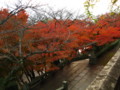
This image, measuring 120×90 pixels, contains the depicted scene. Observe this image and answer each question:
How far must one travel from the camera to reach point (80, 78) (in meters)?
8.85

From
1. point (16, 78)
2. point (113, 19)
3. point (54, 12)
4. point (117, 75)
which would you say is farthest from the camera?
point (113, 19)

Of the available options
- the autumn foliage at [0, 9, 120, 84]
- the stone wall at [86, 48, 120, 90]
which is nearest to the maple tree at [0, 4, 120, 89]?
the autumn foliage at [0, 9, 120, 84]

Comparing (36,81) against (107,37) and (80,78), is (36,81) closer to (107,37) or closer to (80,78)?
(80,78)

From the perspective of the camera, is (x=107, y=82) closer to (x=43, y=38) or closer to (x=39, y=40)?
(x=39, y=40)

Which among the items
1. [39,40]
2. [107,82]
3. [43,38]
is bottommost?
[107,82]

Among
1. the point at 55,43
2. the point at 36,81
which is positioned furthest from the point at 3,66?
the point at 55,43

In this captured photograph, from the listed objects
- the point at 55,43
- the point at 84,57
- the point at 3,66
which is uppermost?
the point at 55,43

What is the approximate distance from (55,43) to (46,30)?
61.4 inches

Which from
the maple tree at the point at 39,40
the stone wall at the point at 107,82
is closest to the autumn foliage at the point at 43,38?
the maple tree at the point at 39,40

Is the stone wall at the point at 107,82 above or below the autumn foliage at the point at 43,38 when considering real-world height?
below

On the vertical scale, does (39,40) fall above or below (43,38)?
below

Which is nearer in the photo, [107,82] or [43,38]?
[107,82]

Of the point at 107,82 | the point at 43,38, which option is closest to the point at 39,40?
the point at 43,38

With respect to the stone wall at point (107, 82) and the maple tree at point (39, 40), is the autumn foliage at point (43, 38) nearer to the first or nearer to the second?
the maple tree at point (39, 40)
